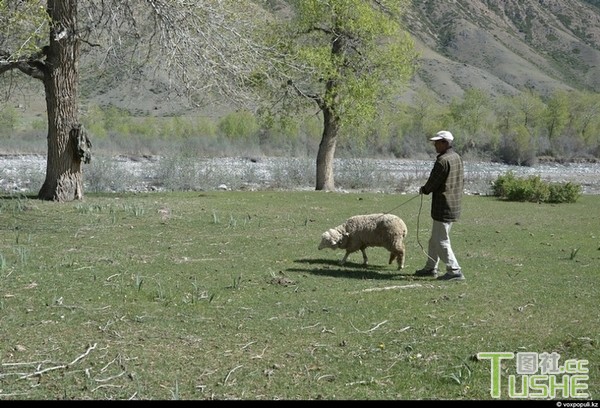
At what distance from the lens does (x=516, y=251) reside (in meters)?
14.0

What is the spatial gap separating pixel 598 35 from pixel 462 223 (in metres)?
151

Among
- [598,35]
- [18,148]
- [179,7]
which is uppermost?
[598,35]

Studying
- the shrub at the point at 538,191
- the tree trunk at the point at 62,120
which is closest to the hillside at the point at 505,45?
the shrub at the point at 538,191

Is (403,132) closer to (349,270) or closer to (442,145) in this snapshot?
(349,270)

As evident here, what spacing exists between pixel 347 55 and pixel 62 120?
12.5m

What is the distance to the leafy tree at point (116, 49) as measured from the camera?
15.4 metres

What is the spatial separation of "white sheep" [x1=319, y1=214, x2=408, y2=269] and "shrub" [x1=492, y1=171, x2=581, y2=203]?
52.0 feet

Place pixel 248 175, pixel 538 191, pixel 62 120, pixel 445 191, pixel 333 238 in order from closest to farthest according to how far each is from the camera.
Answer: pixel 445 191 → pixel 333 238 → pixel 62 120 → pixel 538 191 → pixel 248 175

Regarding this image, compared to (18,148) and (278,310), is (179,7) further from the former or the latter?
(18,148)

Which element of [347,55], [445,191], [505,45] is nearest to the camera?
[445,191]

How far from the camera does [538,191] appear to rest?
26062mm

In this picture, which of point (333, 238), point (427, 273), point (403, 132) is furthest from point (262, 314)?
point (403, 132)

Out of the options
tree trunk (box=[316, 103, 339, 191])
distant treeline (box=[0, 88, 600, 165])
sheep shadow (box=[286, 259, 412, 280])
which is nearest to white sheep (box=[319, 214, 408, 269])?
sheep shadow (box=[286, 259, 412, 280])
